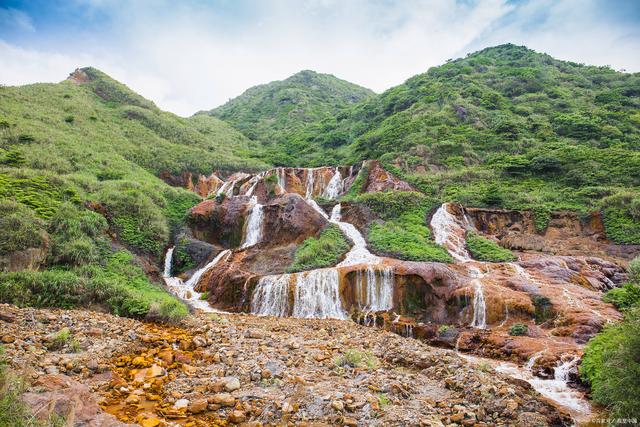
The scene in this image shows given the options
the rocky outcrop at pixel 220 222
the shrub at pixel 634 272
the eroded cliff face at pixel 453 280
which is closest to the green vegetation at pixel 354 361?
the eroded cliff face at pixel 453 280

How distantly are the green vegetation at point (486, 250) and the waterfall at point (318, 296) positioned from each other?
1021 cm

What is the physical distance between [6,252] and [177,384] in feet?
34.1

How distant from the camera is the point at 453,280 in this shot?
55.8 ft

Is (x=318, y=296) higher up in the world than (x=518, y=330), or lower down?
higher up

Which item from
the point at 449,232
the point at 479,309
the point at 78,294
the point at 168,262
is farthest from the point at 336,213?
the point at 78,294

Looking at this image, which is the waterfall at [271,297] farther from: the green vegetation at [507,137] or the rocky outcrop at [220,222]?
the green vegetation at [507,137]

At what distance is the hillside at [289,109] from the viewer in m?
59.8

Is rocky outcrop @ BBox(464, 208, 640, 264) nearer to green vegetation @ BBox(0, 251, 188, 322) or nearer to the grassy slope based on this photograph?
green vegetation @ BBox(0, 251, 188, 322)

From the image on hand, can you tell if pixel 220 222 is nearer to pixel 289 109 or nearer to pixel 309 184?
pixel 309 184

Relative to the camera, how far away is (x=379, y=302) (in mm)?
17344

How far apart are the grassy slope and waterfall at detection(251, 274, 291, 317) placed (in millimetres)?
4878

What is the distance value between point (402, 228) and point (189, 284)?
49.0 ft

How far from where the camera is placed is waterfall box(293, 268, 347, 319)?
17.0m

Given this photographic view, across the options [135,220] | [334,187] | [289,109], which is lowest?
[135,220]
